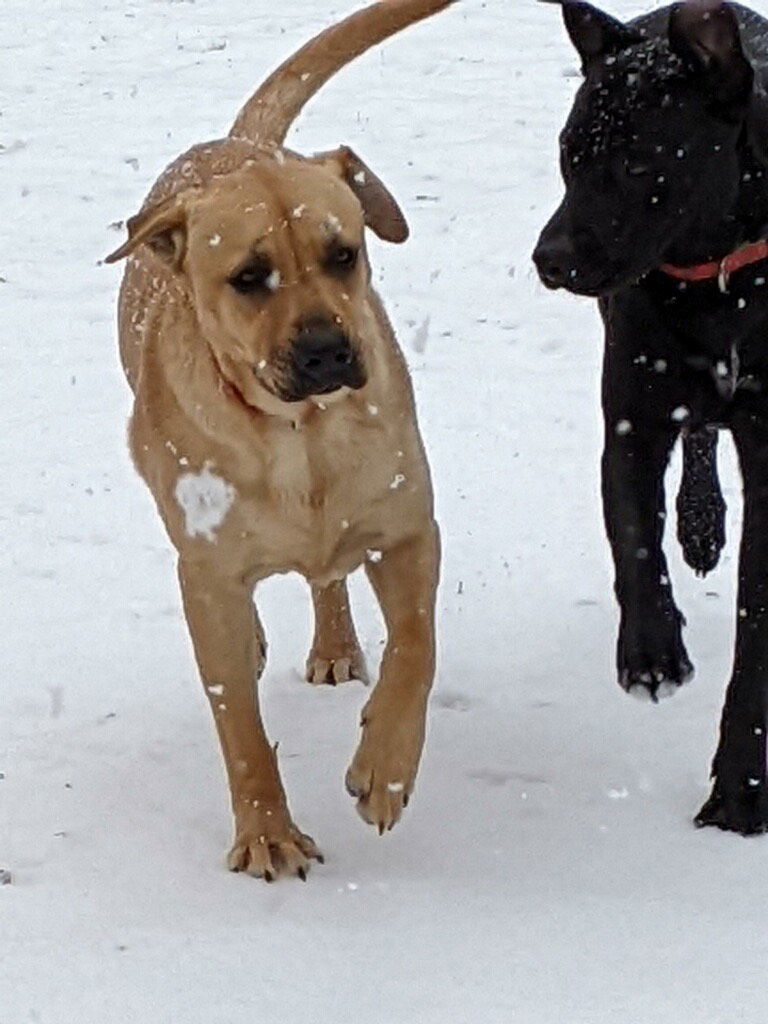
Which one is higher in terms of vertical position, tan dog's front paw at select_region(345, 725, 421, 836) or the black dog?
the black dog

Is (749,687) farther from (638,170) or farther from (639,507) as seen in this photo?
(638,170)

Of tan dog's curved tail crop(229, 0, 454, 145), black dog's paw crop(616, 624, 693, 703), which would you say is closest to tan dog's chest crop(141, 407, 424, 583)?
black dog's paw crop(616, 624, 693, 703)

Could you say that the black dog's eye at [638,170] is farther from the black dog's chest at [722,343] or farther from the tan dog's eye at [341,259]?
the tan dog's eye at [341,259]

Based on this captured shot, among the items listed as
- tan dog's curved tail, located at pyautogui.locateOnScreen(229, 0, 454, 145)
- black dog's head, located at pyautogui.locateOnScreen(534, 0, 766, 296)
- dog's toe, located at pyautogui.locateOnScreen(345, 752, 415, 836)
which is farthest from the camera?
tan dog's curved tail, located at pyautogui.locateOnScreen(229, 0, 454, 145)

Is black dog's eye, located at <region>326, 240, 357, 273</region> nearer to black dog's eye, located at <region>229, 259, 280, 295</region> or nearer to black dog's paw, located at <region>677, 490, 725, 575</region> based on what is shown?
black dog's eye, located at <region>229, 259, 280, 295</region>

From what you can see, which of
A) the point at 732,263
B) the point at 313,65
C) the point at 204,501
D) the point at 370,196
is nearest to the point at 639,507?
the point at 732,263

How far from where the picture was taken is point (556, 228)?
381 centimetres

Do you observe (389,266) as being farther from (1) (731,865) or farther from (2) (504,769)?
(1) (731,865)

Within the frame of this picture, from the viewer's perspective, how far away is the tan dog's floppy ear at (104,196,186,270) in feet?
11.9

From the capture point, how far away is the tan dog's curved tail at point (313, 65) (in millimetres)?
4461

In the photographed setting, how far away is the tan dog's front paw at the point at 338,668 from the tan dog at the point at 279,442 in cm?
77

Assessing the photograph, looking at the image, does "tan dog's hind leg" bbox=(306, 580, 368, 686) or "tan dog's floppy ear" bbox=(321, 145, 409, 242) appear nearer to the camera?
"tan dog's floppy ear" bbox=(321, 145, 409, 242)

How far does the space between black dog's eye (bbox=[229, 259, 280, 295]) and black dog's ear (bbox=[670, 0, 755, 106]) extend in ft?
2.92

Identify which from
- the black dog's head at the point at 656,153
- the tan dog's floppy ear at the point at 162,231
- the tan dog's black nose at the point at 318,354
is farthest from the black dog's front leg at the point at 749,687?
the tan dog's floppy ear at the point at 162,231
